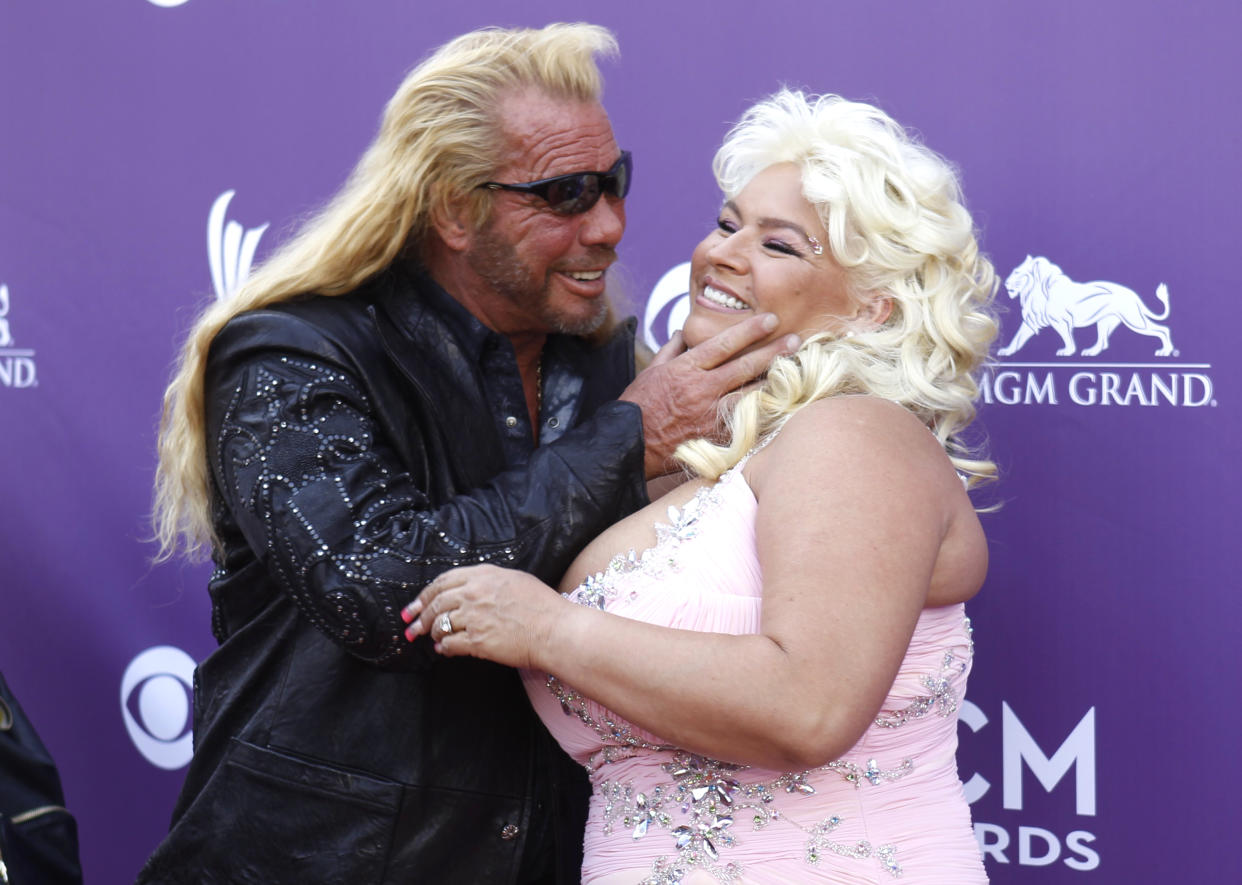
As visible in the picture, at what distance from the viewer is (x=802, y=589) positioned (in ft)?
5.26

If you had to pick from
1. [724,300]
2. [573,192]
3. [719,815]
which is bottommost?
[719,815]

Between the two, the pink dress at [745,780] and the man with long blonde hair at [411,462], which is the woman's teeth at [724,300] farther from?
the pink dress at [745,780]

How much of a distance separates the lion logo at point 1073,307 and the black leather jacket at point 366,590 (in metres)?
1.06

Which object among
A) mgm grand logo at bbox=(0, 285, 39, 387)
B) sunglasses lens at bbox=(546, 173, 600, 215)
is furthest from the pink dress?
mgm grand logo at bbox=(0, 285, 39, 387)

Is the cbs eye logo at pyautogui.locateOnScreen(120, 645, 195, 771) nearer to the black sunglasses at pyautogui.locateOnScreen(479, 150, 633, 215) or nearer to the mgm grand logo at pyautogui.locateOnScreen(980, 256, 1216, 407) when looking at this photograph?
the black sunglasses at pyautogui.locateOnScreen(479, 150, 633, 215)

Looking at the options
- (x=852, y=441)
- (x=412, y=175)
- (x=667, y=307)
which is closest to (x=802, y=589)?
(x=852, y=441)

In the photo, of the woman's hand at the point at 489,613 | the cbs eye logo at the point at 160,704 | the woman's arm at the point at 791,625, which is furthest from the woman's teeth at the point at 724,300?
the cbs eye logo at the point at 160,704

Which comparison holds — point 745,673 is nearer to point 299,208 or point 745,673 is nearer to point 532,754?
point 532,754

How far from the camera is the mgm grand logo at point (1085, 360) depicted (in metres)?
2.54

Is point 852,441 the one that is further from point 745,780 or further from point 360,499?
point 360,499

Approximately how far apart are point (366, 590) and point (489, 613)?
18 centimetres

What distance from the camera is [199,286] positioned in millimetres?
3273

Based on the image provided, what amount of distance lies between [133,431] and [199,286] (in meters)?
0.41

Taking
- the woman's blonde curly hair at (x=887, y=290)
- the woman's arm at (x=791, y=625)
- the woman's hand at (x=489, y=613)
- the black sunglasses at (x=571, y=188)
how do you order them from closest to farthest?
the woman's arm at (x=791, y=625) → the woman's hand at (x=489, y=613) → the woman's blonde curly hair at (x=887, y=290) → the black sunglasses at (x=571, y=188)
